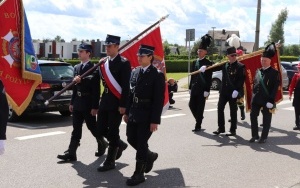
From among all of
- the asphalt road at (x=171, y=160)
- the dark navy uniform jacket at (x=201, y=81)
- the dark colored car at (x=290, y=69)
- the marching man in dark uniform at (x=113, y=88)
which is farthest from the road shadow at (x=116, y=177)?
the dark colored car at (x=290, y=69)

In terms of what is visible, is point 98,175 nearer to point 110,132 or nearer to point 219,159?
point 110,132

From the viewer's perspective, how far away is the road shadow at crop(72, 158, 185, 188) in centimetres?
631

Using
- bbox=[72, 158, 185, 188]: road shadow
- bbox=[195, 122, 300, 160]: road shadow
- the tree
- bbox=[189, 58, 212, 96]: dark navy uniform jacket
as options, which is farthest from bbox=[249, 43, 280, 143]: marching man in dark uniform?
the tree

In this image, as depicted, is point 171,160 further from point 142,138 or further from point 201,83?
point 201,83

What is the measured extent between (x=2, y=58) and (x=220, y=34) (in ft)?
421

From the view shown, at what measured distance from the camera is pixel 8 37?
20.4ft

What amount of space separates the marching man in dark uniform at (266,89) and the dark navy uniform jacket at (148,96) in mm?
3747

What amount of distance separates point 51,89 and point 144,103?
5.42m

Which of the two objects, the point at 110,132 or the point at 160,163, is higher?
the point at 110,132

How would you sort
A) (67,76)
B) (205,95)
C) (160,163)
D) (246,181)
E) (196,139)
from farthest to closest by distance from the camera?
(67,76)
(205,95)
(196,139)
(160,163)
(246,181)

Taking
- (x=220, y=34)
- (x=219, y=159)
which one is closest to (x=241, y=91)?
(x=219, y=159)

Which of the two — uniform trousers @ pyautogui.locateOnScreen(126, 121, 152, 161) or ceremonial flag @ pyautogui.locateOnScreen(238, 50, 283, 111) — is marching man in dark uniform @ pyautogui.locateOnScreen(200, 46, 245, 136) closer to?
ceremonial flag @ pyautogui.locateOnScreen(238, 50, 283, 111)

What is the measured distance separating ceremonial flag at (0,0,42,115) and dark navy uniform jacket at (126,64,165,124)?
1420mm

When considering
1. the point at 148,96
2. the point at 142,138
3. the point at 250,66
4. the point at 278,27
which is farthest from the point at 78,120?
the point at 278,27
